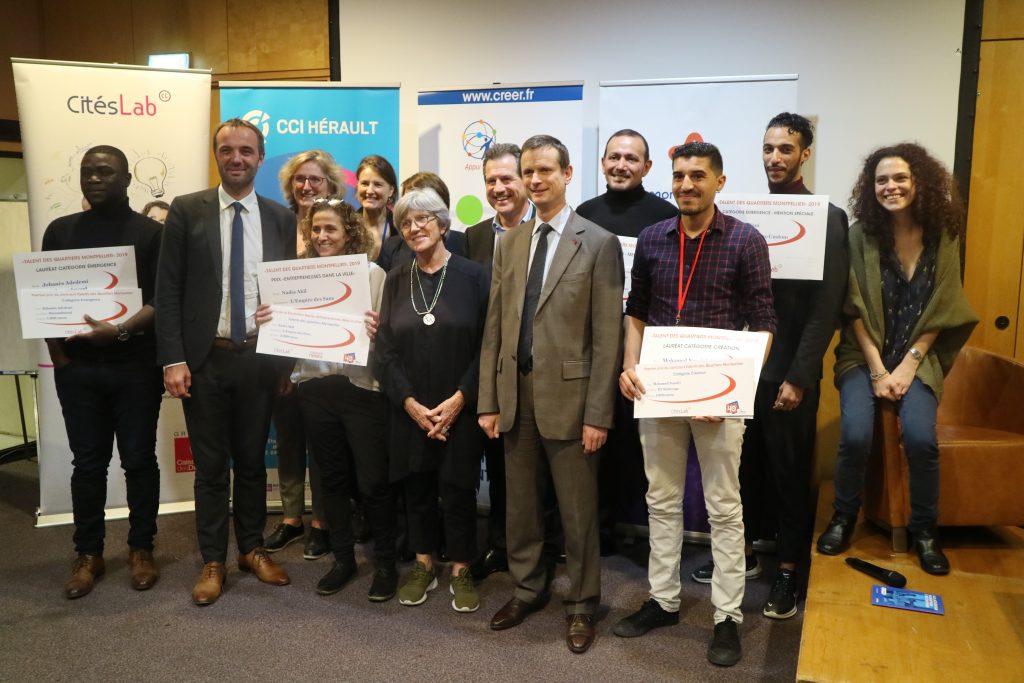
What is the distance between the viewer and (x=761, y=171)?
3.76 metres

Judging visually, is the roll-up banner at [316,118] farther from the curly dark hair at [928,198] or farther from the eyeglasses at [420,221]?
the curly dark hair at [928,198]

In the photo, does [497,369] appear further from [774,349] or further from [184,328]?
[184,328]

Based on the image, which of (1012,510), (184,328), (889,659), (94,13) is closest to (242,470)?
(184,328)

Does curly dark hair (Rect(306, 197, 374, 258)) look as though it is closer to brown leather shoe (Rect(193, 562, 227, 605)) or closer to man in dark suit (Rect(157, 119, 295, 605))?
man in dark suit (Rect(157, 119, 295, 605))

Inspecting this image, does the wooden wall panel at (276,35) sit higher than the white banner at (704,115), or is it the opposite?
the wooden wall panel at (276,35)

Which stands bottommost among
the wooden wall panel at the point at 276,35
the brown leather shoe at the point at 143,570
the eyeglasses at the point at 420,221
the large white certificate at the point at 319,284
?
→ the brown leather shoe at the point at 143,570

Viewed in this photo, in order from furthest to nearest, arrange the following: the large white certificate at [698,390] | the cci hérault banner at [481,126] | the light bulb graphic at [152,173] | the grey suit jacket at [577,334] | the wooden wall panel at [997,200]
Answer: the cci hérault banner at [481,126], the light bulb graphic at [152,173], the wooden wall panel at [997,200], the grey suit jacket at [577,334], the large white certificate at [698,390]

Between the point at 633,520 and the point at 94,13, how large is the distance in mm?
5290

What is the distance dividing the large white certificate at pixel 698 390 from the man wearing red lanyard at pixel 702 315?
5 cm

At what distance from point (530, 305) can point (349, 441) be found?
3.26ft

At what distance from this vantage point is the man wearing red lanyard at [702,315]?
7.90 ft

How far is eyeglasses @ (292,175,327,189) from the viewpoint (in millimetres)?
3473

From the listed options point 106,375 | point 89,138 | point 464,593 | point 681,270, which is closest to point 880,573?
point 681,270

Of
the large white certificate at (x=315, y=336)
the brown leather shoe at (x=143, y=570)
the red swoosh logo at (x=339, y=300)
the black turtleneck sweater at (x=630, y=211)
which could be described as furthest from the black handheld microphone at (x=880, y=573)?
the brown leather shoe at (x=143, y=570)
